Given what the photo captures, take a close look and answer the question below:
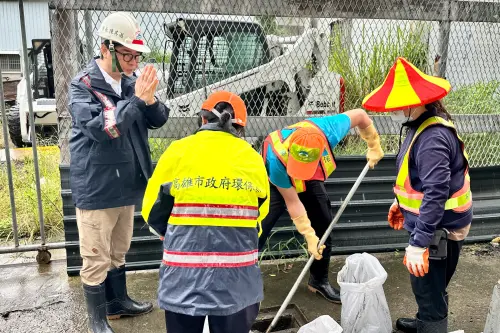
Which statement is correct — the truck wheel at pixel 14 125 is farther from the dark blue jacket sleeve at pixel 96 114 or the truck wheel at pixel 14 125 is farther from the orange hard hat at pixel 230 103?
the orange hard hat at pixel 230 103

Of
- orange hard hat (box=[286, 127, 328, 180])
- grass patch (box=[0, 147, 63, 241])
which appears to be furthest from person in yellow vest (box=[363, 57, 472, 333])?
grass patch (box=[0, 147, 63, 241])

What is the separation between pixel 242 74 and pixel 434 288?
95.2 inches

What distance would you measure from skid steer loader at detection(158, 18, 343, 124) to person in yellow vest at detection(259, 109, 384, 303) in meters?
0.99

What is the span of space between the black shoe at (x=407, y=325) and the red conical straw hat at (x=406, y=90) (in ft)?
4.85

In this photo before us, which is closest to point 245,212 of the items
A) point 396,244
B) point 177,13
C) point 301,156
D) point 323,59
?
point 301,156

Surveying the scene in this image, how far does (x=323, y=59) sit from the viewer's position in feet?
15.3

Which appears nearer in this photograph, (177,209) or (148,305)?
(177,209)

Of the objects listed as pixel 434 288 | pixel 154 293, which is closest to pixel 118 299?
pixel 154 293

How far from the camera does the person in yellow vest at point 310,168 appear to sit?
245 centimetres

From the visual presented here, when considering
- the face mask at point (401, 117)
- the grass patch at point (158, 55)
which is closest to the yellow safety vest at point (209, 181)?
the face mask at point (401, 117)

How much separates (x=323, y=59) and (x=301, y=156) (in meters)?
2.50

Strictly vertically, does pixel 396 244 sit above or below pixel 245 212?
below

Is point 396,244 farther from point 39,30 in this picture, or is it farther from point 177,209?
point 39,30

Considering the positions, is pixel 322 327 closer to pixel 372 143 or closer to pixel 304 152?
pixel 304 152
